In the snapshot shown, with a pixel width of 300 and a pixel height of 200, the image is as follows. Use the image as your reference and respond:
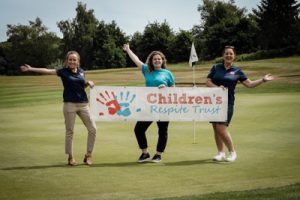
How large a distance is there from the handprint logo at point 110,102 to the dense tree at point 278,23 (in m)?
50.7

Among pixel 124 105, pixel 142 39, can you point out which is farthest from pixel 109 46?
pixel 124 105

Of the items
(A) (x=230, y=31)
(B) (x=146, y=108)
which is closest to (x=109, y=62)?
(A) (x=230, y=31)

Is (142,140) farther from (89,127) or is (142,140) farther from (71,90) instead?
(71,90)

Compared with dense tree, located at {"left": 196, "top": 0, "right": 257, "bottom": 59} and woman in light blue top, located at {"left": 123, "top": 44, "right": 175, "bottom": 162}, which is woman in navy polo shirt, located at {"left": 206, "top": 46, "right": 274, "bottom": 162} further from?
dense tree, located at {"left": 196, "top": 0, "right": 257, "bottom": 59}

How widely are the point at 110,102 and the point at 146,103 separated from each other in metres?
0.65

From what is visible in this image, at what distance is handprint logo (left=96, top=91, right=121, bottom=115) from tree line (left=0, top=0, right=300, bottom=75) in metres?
49.4

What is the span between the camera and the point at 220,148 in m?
8.80

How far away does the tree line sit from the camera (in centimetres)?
6122

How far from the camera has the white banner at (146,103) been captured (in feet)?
28.8

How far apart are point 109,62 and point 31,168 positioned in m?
70.3

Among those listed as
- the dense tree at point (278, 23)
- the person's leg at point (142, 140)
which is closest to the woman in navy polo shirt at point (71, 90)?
the person's leg at point (142, 140)

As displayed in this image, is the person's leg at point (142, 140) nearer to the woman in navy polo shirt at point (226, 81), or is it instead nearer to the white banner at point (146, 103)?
the white banner at point (146, 103)

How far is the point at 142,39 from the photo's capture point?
77125 millimetres

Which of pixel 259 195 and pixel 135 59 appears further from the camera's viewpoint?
pixel 135 59
